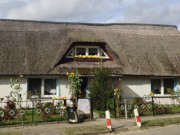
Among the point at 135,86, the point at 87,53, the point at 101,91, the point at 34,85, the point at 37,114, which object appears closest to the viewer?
the point at 37,114

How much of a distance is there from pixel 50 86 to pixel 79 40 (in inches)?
155

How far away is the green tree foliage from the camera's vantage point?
13.0m

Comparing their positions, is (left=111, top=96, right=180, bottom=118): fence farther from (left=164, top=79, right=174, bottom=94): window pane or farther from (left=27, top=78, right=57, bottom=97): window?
(left=27, top=78, right=57, bottom=97): window

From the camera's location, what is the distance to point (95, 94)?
43.5 ft

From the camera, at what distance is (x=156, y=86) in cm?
1752

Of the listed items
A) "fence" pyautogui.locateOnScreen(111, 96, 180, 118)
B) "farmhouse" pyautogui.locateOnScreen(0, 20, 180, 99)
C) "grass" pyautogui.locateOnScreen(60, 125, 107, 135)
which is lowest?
"grass" pyautogui.locateOnScreen(60, 125, 107, 135)

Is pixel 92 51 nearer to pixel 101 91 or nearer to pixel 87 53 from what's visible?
pixel 87 53

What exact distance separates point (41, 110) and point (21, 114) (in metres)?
0.92

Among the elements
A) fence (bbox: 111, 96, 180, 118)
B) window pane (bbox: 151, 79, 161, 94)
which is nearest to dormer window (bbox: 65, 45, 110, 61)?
window pane (bbox: 151, 79, 161, 94)

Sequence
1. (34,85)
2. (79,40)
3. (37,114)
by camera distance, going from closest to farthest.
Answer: (37,114) < (34,85) < (79,40)

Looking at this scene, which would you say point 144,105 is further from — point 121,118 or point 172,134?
point 172,134

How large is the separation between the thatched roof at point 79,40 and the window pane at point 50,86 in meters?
1.21

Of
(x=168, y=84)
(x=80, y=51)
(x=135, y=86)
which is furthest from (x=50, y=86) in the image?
(x=168, y=84)

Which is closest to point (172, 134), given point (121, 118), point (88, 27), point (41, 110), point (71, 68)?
point (121, 118)
